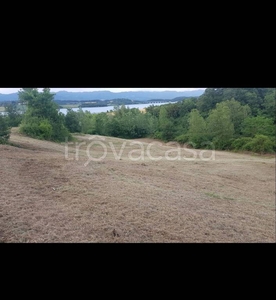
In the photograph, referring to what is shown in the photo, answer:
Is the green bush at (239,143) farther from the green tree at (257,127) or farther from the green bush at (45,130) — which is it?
the green bush at (45,130)

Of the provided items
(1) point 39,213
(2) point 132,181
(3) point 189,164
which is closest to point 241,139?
(3) point 189,164

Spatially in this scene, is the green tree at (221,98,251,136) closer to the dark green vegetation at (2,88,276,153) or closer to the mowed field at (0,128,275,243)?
the dark green vegetation at (2,88,276,153)

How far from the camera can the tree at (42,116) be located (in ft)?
33.4

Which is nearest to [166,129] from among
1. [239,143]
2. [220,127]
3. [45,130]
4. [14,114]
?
[220,127]

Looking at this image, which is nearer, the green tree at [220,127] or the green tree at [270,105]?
the green tree at [220,127]

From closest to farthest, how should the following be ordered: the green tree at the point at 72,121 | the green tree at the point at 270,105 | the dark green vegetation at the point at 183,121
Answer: the dark green vegetation at the point at 183,121 → the green tree at the point at 72,121 → the green tree at the point at 270,105

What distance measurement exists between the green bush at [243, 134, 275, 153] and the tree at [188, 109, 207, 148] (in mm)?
2470

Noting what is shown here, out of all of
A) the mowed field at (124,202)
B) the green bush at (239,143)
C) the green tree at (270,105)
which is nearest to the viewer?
the mowed field at (124,202)

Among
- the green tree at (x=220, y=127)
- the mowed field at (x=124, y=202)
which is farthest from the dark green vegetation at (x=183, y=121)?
the mowed field at (x=124, y=202)

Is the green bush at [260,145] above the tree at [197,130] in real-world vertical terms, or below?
below

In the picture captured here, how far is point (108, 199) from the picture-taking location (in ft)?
14.5

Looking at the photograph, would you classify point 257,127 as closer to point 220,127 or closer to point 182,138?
point 220,127

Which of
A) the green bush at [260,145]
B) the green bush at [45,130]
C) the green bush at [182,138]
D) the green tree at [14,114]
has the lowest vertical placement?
the green bush at [260,145]
